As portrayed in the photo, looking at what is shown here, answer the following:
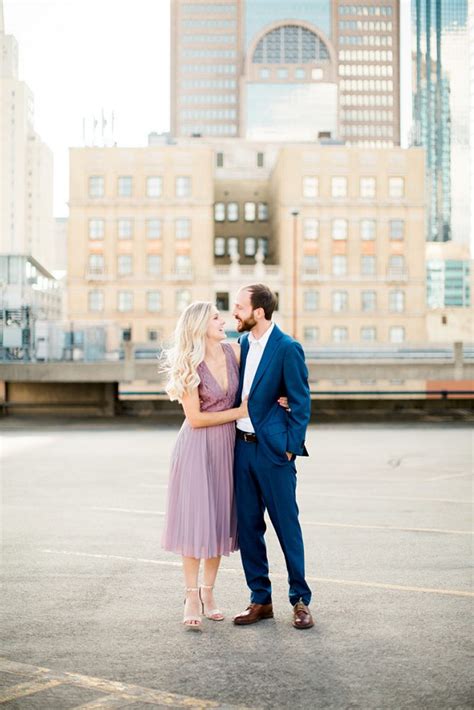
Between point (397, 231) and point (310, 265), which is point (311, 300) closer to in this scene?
point (310, 265)

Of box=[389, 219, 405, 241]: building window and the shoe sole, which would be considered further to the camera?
box=[389, 219, 405, 241]: building window

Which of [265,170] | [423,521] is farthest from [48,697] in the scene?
[265,170]

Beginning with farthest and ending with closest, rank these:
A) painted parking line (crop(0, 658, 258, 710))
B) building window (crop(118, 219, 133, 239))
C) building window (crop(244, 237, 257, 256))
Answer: building window (crop(244, 237, 257, 256)) < building window (crop(118, 219, 133, 239)) < painted parking line (crop(0, 658, 258, 710))

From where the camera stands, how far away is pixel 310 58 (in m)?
188

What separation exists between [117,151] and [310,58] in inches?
4434

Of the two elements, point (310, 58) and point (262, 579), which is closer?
point (262, 579)

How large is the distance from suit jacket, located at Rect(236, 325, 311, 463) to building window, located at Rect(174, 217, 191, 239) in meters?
81.5

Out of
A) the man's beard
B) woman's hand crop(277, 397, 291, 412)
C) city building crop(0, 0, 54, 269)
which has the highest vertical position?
city building crop(0, 0, 54, 269)

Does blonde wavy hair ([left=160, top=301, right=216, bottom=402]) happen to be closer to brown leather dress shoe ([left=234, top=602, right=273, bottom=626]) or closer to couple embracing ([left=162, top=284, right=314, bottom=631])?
couple embracing ([left=162, top=284, right=314, bottom=631])

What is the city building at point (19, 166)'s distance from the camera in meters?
158

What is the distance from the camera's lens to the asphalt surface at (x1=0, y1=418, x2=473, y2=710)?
186 inches

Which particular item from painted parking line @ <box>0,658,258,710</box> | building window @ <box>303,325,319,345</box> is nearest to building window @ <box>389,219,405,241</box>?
building window @ <box>303,325,319,345</box>

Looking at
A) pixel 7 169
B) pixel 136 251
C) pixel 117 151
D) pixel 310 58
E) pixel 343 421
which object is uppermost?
pixel 310 58

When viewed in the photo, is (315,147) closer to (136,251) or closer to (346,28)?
(136,251)
